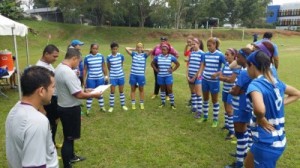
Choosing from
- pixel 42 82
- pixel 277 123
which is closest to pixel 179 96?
pixel 277 123

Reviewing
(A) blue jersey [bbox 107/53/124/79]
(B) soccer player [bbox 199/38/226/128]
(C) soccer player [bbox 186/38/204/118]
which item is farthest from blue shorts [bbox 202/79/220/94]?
(A) blue jersey [bbox 107/53/124/79]

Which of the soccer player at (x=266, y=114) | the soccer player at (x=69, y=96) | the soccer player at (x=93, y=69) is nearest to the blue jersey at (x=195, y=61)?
the soccer player at (x=93, y=69)

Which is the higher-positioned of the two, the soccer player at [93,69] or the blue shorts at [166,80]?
the soccer player at [93,69]

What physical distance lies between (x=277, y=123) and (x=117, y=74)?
5406 mm

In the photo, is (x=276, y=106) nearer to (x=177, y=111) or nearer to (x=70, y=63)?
(x=70, y=63)

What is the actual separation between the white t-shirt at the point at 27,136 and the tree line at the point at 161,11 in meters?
37.9

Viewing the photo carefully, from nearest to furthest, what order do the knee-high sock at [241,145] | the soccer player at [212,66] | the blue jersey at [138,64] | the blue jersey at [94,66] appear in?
the knee-high sock at [241,145] < the soccer player at [212,66] < the blue jersey at [94,66] < the blue jersey at [138,64]

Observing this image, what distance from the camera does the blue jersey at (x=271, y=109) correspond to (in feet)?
9.31

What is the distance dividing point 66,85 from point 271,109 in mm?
2710

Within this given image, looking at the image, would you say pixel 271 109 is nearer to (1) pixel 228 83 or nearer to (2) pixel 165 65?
(1) pixel 228 83

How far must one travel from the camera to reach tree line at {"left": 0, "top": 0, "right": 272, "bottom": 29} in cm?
3938

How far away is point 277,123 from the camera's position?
2.95 m

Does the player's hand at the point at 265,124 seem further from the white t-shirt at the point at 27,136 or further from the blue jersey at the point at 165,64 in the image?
the blue jersey at the point at 165,64

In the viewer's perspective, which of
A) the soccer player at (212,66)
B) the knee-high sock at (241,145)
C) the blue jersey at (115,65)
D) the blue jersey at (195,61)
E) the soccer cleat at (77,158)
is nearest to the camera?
the knee-high sock at (241,145)
